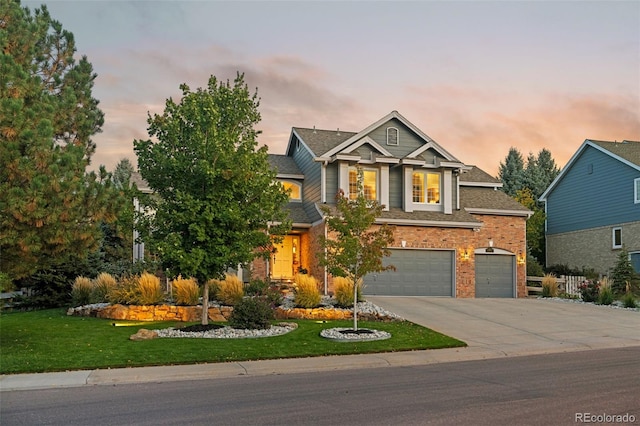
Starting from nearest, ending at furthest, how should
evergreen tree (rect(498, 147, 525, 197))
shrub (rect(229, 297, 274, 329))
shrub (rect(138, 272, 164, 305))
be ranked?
shrub (rect(229, 297, 274, 329)) < shrub (rect(138, 272, 164, 305)) < evergreen tree (rect(498, 147, 525, 197))

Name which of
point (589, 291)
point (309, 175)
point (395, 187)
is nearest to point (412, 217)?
point (395, 187)

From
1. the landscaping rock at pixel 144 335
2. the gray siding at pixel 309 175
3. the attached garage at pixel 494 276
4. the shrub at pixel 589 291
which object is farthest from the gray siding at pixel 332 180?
the landscaping rock at pixel 144 335

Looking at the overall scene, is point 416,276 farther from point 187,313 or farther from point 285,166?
point 187,313

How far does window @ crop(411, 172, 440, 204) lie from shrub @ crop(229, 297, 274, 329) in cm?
1384

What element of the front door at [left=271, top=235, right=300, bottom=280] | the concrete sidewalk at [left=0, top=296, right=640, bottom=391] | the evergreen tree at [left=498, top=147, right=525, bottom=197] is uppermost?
the evergreen tree at [left=498, top=147, right=525, bottom=197]

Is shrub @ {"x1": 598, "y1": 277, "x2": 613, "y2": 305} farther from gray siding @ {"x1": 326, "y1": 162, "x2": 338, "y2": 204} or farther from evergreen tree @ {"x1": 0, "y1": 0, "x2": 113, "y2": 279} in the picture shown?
evergreen tree @ {"x1": 0, "y1": 0, "x2": 113, "y2": 279}

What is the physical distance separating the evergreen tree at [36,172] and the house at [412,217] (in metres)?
13.0

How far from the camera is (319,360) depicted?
13820 millimetres

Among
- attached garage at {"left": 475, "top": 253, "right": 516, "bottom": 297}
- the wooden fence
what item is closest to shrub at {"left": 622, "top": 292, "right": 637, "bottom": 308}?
the wooden fence

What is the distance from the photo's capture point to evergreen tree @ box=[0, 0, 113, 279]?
13.4 m

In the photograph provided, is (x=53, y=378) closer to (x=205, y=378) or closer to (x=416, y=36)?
(x=205, y=378)

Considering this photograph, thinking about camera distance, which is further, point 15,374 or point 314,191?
point 314,191

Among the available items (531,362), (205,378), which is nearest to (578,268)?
(531,362)

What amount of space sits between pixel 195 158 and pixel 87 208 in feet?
12.1
